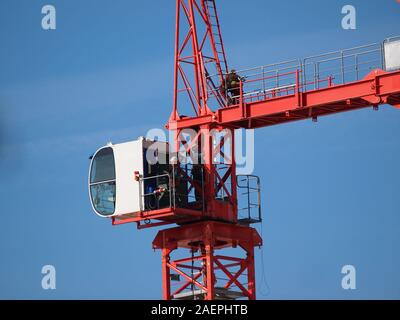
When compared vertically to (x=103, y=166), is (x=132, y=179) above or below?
below

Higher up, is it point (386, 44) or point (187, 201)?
point (386, 44)

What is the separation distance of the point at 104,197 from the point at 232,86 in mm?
9344

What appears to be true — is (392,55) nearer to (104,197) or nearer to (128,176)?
(128,176)

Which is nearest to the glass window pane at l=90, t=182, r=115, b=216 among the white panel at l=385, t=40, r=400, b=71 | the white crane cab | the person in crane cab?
the white crane cab

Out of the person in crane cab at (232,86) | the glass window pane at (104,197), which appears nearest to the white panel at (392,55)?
the person in crane cab at (232,86)

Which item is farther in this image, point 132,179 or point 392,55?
point 132,179

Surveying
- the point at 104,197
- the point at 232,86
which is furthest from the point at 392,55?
the point at 104,197

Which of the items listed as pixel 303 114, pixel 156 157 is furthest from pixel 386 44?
pixel 156 157

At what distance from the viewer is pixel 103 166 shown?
107375 millimetres

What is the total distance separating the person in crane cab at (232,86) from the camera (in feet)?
351

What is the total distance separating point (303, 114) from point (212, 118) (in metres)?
5.42
